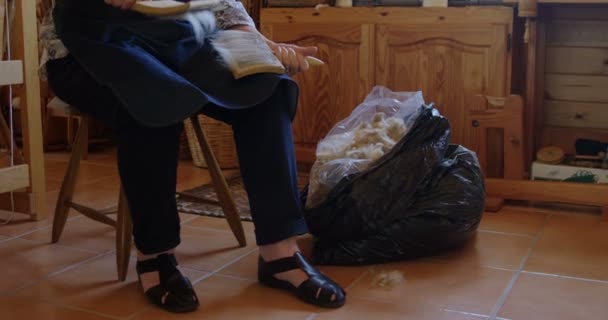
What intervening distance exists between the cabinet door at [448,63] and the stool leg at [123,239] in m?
1.29

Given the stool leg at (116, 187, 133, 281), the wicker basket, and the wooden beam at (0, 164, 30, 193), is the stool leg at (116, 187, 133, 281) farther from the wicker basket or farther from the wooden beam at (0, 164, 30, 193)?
the wicker basket

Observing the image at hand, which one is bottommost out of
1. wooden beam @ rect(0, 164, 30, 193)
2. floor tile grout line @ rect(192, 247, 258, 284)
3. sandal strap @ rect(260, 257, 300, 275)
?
floor tile grout line @ rect(192, 247, 258, 284)

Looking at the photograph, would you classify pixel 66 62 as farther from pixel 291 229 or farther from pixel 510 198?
pixel 510 198

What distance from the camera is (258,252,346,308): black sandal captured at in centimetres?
159

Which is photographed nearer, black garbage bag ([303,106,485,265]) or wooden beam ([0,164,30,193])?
black garbage bag ([303,106,485,265])

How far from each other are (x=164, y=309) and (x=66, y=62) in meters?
0.60

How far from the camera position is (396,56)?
8.93 ft

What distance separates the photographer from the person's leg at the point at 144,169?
155 cm

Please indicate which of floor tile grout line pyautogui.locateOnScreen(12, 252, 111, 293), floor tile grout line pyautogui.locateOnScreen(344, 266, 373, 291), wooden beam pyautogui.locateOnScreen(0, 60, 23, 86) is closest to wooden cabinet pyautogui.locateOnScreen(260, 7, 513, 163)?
floor tile grout line pyautogui.locateOnScreen(344, 266, 373, 291)

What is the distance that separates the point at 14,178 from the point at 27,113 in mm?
203

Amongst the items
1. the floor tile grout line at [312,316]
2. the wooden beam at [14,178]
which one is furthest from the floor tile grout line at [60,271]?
the floor tile grout line at [312,316]

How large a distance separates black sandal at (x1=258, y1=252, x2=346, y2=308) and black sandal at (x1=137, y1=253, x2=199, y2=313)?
180mm

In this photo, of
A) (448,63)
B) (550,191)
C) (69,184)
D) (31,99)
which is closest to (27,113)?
(31,99)

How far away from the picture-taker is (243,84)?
1.60m
